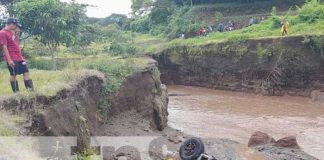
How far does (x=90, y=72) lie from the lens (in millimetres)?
13312

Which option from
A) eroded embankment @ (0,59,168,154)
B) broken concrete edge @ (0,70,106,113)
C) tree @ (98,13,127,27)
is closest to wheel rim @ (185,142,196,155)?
eroded embankment @ (0,59,168,154)

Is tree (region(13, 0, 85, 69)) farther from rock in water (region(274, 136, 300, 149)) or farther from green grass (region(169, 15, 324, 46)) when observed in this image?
green grass (region(169, 15, 324, 46))

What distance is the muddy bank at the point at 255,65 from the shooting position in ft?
97.8

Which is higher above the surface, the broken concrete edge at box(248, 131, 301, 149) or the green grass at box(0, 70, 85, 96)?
the green grass at box(0, 70, 85, 96)

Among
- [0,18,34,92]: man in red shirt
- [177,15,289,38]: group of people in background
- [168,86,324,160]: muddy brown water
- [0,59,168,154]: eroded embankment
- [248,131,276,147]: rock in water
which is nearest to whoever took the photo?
[0,59,168,154]: eroded embankment

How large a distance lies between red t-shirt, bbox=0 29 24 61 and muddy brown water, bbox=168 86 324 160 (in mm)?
7809

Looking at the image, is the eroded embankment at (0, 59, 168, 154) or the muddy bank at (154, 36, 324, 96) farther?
the muddy bank at (154, 36, 324, 96)

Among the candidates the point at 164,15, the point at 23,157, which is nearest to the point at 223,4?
the point at 164,15

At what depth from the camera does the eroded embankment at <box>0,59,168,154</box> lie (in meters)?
9.37

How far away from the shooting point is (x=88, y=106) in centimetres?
1287

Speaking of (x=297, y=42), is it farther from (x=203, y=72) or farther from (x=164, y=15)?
(x=164, y=15)

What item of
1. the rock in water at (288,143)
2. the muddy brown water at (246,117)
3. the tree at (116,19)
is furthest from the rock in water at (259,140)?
the tree at (116,19)

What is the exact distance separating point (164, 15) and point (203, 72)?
14.3m

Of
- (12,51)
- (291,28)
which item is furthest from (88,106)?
(291,28)
